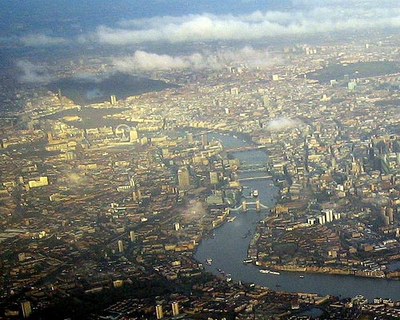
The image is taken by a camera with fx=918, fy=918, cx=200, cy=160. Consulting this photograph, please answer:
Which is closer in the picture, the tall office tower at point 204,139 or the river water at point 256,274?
the river water at point 256,274

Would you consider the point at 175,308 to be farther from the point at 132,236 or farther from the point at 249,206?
the point at 249,206

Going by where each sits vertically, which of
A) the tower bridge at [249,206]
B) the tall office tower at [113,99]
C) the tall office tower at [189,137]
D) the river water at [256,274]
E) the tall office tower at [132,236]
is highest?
the tall office tower at [113,99]

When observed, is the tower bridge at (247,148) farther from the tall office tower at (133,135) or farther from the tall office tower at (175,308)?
the tall office tower at (175,308)

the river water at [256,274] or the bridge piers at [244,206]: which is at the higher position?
Answer: the bridge piers at [244,206]

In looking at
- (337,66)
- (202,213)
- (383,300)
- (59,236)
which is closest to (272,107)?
(337,66)

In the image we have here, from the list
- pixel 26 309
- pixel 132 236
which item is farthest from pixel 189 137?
pixel 26 309

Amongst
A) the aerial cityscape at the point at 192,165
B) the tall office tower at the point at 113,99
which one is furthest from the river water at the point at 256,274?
the tall office tower at the point at 113,99
